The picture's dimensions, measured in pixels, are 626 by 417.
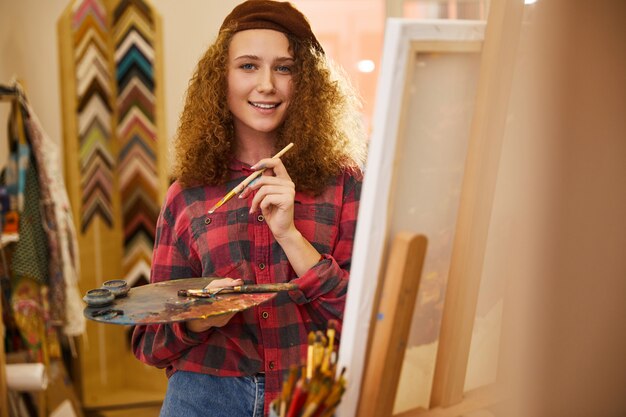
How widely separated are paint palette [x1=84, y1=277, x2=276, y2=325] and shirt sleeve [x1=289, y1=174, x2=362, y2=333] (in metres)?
0.14

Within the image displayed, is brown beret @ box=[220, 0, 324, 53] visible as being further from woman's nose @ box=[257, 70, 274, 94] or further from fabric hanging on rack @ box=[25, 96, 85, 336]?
fabric hanging on rack @ box=[25, 96, 85, 336]

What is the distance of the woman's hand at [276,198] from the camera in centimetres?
112

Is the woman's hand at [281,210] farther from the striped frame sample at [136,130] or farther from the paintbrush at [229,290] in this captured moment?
the striped frame sample at [136,130]

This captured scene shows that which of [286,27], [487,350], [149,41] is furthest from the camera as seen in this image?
[149,41]

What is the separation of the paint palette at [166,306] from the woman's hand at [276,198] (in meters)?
0.15

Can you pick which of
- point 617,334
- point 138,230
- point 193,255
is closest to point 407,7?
point 138,230

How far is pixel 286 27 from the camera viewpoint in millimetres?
1214

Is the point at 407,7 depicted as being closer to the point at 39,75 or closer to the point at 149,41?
the point at 149,41

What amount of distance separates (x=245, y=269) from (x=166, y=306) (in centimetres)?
25

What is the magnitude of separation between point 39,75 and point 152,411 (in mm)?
1522

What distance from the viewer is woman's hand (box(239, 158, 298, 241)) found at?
1.12m

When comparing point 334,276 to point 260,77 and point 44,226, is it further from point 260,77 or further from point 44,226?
point 44,226

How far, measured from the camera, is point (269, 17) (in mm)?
1199

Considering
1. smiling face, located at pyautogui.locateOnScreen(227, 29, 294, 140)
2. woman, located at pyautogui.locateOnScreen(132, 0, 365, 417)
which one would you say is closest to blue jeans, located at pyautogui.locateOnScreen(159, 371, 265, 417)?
woman, located at pyautogui.locateOnScreen(132, 0, 365, 417)
